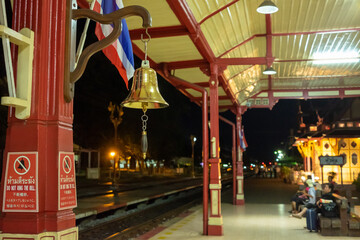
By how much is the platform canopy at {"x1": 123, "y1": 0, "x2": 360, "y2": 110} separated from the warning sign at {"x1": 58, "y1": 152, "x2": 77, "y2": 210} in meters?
3.79

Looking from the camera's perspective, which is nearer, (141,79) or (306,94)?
(141,79)

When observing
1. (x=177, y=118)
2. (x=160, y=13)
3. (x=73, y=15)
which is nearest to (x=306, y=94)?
(x=160, y=13)

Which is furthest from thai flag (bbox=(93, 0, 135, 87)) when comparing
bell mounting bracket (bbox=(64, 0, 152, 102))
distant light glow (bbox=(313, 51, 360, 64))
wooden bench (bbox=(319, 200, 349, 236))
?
distant light glow (bbox=(313, 51, 360, 64))

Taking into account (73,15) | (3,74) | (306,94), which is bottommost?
(73,15)

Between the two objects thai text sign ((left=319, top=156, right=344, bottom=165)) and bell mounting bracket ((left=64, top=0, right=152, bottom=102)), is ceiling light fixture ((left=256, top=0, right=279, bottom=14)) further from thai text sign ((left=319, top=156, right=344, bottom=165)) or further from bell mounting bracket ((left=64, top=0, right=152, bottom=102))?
thai text sign ((left=319, top=156, right=344, bottom=165))

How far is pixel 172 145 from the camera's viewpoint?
160ft

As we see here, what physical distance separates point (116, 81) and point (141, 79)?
3080cm

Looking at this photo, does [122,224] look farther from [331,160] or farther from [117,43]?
[117,43]

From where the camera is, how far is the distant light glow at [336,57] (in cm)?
1182

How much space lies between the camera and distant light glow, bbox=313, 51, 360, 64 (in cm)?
1182

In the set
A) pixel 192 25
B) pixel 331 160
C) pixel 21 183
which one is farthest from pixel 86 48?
pixel 331 160

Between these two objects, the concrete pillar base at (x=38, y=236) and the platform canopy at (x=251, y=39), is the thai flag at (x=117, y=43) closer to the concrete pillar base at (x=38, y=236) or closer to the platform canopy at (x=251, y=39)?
the concrete pillar base at (x=38, y=236)

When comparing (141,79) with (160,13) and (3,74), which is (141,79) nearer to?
(160,13)

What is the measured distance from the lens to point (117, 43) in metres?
4.13
